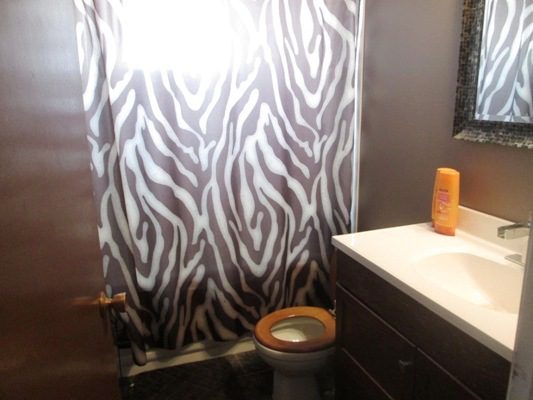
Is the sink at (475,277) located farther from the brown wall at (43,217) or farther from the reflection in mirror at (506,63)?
the brown wall at (43,217)

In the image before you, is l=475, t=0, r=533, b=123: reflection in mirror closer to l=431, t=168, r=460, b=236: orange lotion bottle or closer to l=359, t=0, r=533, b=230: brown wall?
l=359, t=0, r=533, b=230: brown wall

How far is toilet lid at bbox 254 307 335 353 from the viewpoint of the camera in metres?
1.64

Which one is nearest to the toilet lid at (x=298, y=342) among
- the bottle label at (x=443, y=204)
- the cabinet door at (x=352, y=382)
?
the cabinet door at (x=352, y=382)

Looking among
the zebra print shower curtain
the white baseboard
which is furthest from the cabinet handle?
the white baseboard

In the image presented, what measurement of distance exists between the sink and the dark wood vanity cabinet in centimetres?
16

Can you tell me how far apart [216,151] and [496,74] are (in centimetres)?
111

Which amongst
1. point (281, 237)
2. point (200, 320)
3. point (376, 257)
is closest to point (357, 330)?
point (376, 257)

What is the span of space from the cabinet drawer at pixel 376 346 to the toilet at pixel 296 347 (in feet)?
0.67

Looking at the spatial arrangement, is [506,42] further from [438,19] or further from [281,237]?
[281,237]

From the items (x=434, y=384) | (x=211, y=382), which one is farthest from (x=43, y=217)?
(x=211, y=382)

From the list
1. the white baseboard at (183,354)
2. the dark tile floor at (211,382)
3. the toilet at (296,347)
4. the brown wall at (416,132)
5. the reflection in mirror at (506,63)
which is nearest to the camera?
the reflection in mirror at (506,63)

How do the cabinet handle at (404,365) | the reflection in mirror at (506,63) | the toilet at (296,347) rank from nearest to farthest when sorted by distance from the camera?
the cabinet handle at (404,365) → the reflection in mirror at (506,63) → the toilet at (296,347)

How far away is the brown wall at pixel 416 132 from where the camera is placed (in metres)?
1.36

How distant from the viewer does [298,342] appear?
1.66m
